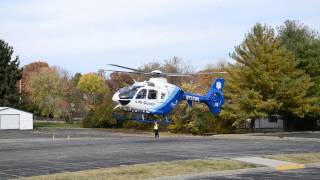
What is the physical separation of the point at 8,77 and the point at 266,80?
134 feet

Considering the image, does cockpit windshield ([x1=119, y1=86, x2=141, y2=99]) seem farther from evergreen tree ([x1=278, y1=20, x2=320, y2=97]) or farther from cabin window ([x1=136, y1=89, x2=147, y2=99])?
evergreen tree ([x1=278, y1=20, x2=320, y2=97])

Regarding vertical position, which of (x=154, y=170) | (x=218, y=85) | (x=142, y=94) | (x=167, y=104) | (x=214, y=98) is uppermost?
(x=218, y=85)

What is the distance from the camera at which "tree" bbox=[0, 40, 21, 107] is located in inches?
3019

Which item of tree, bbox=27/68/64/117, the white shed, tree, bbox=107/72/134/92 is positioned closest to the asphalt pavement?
the white shed

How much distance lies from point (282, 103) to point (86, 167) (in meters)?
36.6

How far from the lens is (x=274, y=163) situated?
17797 mm

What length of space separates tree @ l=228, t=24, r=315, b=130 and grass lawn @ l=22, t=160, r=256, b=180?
108 ft

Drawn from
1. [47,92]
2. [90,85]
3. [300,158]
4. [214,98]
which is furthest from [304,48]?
[90,85]

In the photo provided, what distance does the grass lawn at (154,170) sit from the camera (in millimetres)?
13906

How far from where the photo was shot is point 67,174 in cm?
1411

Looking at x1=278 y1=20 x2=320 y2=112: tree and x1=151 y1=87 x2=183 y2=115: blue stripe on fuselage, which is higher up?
x1=278 y1=20 x2=320 y2=112: tree

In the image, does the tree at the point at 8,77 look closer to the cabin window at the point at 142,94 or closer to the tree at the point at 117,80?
the tree at the point at 117,80

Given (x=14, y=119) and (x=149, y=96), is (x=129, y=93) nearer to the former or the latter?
(x=149, y=96)

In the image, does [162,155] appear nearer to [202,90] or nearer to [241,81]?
[241,81]
